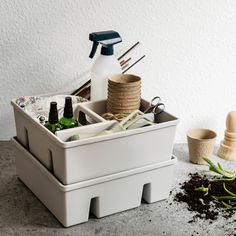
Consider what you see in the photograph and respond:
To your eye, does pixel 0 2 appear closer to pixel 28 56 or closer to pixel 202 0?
pixel 28 56

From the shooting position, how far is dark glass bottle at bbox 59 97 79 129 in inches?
46.3

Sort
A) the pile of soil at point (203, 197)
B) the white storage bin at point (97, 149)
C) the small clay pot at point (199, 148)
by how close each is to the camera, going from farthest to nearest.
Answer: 1. the small clay pot at point (199, 148)
2. the pile of soil at point (203, 197)
3. the white storage bin at point (97, 149)

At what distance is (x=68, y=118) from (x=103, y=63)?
0.20 m

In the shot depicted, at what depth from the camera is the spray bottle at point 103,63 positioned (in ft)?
4.28

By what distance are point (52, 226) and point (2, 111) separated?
0.49 meters

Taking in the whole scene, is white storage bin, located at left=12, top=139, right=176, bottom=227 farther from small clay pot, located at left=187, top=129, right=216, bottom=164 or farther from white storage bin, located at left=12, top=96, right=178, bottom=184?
small clay pot, located at left=187, top=129, right=216, bottom=164

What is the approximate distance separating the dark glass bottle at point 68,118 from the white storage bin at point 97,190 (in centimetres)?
11

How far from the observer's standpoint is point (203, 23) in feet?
5.17

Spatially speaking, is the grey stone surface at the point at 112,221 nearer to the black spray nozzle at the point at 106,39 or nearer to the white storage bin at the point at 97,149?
the white storage bin at the point at 97,149

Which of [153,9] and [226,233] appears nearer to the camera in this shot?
[226,233]

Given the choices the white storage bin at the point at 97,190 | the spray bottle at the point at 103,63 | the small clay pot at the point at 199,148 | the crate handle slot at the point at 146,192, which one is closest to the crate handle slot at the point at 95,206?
the white storage bin at the point at 97,190

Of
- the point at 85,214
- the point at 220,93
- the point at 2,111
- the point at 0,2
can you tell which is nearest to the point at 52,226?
the point at 85,214

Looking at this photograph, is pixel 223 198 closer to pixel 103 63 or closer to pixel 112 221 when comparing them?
pixel 112 221

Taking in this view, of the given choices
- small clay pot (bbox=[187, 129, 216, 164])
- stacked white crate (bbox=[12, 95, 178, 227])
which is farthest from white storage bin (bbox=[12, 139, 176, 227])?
small clay pot (bbox=[187, 129, 216, 164])
